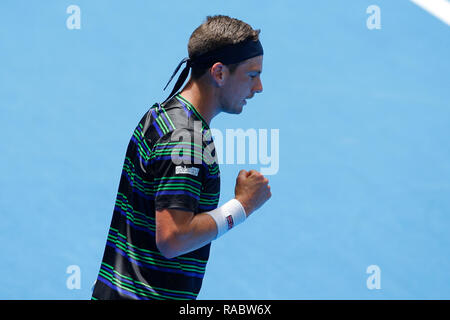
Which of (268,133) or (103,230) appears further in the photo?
(268,133)

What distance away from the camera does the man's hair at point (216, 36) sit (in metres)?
2.26

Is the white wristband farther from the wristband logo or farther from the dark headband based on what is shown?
the dark headband

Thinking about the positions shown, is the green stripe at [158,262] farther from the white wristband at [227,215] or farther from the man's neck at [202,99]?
the man's neck at [202,99]

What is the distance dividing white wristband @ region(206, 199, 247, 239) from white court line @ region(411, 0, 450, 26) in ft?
20.1

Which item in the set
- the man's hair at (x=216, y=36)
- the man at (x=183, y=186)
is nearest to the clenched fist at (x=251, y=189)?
the man at (x=183, y=186)

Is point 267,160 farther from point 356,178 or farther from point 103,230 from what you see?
point 103,230

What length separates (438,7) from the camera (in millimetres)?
7824

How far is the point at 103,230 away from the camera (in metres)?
5.25

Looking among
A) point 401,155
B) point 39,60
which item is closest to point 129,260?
point 401,155

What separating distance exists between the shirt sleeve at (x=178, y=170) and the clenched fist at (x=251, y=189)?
10.0 inches

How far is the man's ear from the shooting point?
223cm

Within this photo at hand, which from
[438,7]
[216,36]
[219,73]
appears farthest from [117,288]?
[438,7]
